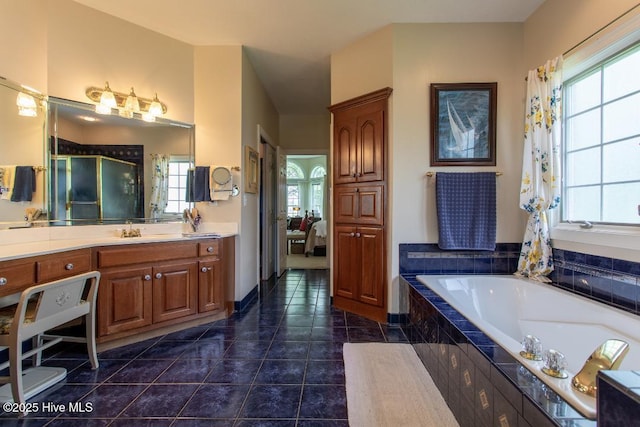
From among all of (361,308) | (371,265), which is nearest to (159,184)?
(371,265)

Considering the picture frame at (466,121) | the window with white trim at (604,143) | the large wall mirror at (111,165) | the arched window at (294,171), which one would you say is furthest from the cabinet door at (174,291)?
the arched window at (294,171)

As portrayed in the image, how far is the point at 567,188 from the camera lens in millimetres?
2303

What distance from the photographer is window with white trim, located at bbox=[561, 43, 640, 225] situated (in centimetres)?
179

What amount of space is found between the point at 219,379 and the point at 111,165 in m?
2.10

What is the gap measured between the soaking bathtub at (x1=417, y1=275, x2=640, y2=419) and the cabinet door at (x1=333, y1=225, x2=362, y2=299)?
69cm

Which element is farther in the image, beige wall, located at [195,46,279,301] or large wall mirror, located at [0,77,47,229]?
beige wall, located at [195,46,279,301]

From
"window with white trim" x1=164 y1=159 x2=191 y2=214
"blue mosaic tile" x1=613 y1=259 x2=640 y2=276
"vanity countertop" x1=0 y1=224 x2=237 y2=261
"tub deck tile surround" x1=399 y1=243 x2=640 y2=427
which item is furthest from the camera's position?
"window with white trim" x1=164 y1=159 x2=191 y2=214

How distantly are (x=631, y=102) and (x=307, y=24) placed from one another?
8.19 feet

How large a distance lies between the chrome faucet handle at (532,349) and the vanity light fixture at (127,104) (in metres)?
3.30

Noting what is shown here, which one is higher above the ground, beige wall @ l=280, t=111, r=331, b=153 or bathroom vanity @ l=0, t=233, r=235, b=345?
beige wall @ l=280, t=111, r=331, b=153

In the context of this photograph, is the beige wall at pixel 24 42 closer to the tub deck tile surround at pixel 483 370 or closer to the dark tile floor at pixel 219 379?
the dark tile floor at pixel 219 379

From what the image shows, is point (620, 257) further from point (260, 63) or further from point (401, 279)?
Answer: point (260, 63)

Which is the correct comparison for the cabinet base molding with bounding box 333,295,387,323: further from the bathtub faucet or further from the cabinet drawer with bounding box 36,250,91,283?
the cabinet drawer with bounding box 36,250,91,283

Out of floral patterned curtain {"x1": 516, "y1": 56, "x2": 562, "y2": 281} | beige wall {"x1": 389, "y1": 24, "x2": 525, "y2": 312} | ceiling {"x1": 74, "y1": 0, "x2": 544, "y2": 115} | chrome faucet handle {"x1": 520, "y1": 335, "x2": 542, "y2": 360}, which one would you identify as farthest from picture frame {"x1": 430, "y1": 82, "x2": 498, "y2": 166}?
chrome faucet handle {"x1": 520, "y1": 335, "x2": 542, "y2": 360}
